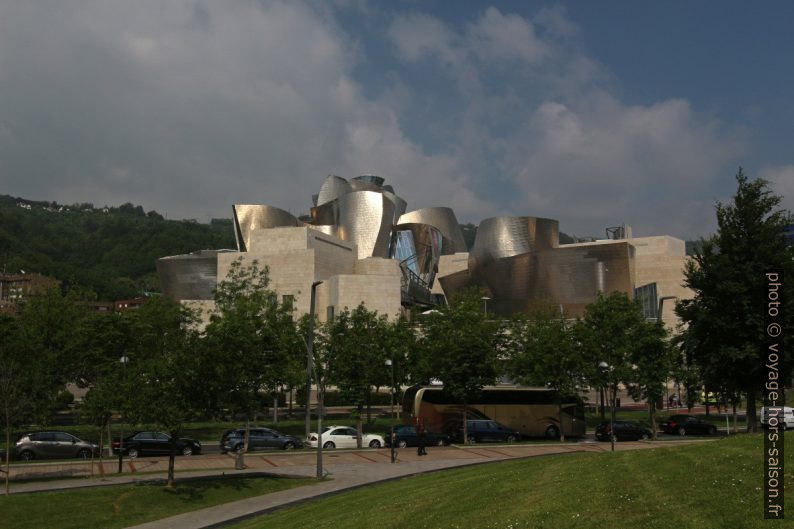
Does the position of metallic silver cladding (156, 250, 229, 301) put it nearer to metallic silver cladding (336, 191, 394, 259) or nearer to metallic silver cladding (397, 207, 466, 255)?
metallic silver cladding (336, 191, 394, 259)

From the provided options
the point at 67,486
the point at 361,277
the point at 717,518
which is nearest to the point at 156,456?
the point at 67,486

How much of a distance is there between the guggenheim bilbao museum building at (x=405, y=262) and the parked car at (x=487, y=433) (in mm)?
43552

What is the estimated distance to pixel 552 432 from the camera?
43.8 meters

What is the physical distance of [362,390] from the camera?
140ft

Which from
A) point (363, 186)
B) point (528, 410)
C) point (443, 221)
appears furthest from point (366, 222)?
point (528, 410)

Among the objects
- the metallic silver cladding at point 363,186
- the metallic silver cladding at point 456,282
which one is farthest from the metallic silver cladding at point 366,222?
the metallic silver cladding at point 363,186

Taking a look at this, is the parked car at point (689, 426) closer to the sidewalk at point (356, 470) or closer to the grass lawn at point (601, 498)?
the sidewalk at point (356, 470)

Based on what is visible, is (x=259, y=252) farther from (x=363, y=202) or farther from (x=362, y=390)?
(x=362, y=390)

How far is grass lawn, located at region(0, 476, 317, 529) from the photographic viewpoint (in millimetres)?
19766

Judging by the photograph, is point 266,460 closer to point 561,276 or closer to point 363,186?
point 561,276

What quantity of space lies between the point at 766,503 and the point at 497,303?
95.2 metres

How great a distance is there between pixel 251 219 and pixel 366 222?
1807 cm

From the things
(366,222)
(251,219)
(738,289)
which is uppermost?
(366,222)

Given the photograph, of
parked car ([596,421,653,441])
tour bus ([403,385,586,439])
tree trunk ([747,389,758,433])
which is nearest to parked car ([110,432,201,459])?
tour bus ([403,385,586,439])
